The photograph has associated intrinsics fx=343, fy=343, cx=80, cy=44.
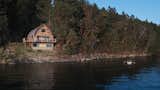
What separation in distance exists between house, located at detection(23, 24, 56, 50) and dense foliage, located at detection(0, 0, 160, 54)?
3018mm

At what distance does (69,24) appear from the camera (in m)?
154

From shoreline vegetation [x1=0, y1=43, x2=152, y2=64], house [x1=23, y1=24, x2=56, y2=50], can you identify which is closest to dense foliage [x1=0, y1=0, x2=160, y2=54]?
house [x1=23, y1=24, x2=56, y2=50]

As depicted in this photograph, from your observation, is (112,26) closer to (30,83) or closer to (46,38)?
(46,38)

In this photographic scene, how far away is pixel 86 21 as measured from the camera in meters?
161

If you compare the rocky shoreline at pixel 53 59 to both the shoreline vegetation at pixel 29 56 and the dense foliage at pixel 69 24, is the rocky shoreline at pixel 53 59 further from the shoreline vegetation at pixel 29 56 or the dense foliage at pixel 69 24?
the dense foliage at pixel 69 24

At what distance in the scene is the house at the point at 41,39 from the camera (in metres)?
141

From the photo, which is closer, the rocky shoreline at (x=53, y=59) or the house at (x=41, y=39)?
the rocky shoreline at (x=53, y=59)

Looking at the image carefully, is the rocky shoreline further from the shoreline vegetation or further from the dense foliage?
the dense foliage

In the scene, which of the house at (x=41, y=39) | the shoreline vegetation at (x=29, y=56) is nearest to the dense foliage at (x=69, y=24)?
the house at (x=41, y=39)

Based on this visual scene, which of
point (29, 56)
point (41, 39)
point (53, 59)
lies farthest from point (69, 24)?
point (29, 56)

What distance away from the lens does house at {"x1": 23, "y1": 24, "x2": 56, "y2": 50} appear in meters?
141

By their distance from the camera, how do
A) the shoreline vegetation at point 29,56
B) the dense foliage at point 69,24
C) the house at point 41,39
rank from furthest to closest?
the house at point 41,39
the dense foliage at point 69,24
the shoreline vegetation at point 29,56

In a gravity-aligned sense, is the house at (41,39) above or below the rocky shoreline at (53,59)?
above

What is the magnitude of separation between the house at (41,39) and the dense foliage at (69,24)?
3018 millimetres
